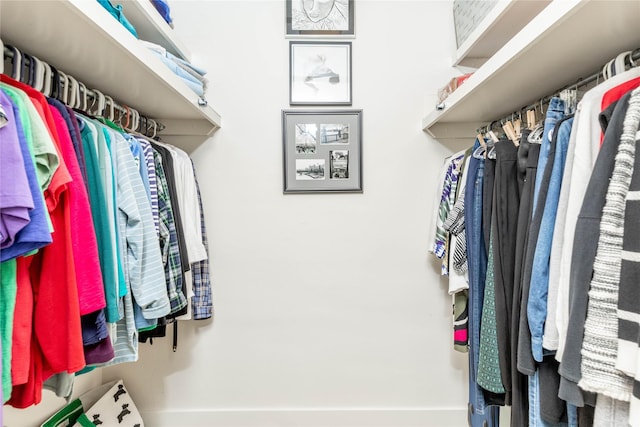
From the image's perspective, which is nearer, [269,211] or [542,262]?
[542,262]

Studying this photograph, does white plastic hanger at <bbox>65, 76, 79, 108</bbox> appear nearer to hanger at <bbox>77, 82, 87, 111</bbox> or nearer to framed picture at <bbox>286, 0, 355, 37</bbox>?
hanger at <bbox>77, 82, 87, 111</bbox>

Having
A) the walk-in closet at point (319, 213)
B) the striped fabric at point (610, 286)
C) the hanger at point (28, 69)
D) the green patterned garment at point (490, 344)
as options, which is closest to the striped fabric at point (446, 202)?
the walk-in closet at point (319, 213)

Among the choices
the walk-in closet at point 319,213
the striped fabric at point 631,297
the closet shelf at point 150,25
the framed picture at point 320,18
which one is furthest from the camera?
the framed picture at point 320,18

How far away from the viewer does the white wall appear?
5.31 ft

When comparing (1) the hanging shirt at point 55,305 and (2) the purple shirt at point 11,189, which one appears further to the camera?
(1) the hanging shirt at point 55,305

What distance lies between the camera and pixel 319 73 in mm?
1617

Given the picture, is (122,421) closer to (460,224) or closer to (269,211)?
(269,211)

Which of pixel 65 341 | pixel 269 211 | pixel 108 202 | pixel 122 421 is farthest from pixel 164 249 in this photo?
pixel 122 421

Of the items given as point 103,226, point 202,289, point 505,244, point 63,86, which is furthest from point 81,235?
point 505,244

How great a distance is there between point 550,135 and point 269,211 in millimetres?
1156

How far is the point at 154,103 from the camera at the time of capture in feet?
4.38

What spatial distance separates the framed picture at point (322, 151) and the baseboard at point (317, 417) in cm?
108

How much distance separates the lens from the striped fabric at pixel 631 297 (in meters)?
0.56

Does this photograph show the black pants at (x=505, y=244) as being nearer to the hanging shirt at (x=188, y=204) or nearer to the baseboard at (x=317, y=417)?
the baseboard at (x=317, y=417)
